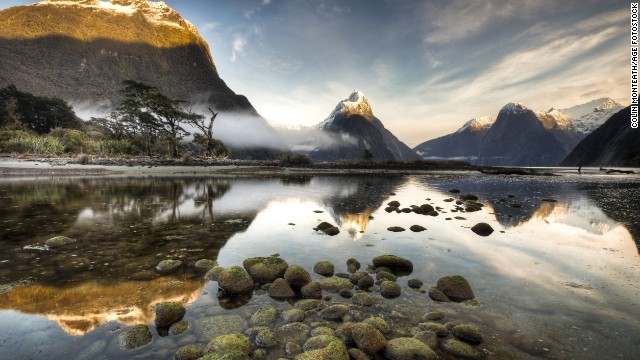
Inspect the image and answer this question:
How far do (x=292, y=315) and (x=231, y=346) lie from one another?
1.87m

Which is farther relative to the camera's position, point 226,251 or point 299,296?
point 226,251

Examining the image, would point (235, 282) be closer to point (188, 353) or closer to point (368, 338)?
point (188, 353)

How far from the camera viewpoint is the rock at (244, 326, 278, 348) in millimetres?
6141

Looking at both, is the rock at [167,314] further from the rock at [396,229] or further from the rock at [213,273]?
the rock at [396,229]

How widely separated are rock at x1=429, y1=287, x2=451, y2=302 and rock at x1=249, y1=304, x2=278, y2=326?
4.67 metres

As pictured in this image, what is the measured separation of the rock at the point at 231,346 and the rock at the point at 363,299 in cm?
337

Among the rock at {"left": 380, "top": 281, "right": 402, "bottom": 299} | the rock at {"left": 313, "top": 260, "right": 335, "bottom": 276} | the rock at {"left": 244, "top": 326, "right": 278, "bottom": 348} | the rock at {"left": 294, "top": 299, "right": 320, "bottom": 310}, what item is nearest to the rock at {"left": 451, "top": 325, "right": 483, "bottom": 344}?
the rock at {"left": 380, "top": 281, "right": 402, "bottom": 299}

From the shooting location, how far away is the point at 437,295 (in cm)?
858

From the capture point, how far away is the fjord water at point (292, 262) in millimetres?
6441

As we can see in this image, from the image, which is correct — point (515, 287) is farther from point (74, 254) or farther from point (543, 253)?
point (74, 254)

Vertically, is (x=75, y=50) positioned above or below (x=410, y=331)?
above

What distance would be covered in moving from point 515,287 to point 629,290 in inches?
141

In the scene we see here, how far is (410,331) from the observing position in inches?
266

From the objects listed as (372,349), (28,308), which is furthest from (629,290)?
(28,308)
